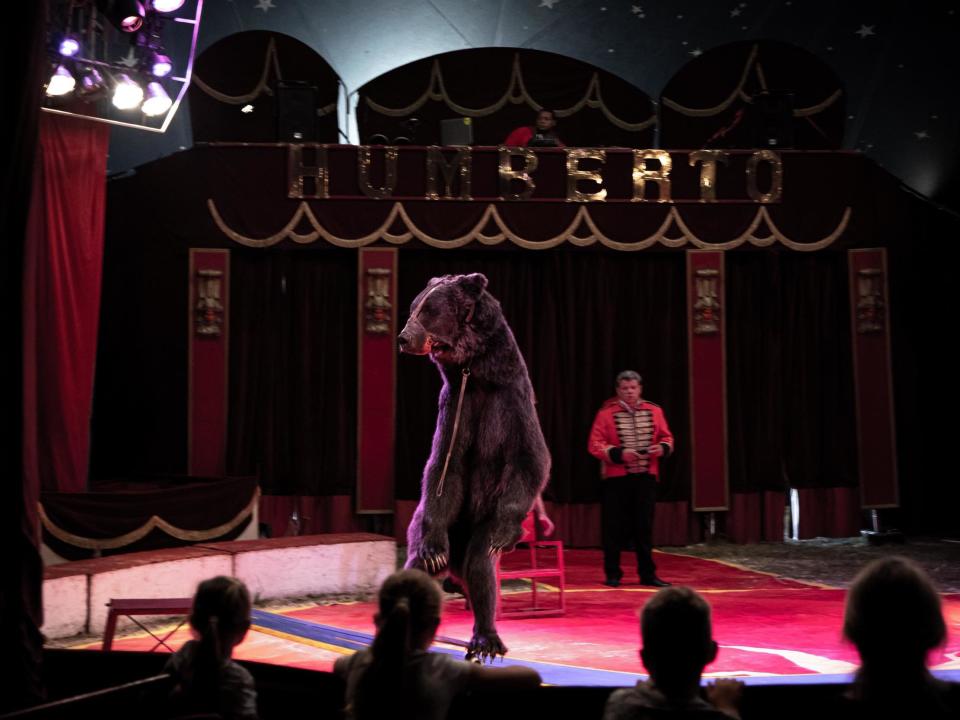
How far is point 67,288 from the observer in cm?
683

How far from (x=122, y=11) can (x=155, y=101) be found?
0.87 m

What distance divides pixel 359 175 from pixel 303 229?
604 mm

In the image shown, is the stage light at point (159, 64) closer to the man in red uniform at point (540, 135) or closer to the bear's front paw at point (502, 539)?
the man in red uniform at point (540, 135)

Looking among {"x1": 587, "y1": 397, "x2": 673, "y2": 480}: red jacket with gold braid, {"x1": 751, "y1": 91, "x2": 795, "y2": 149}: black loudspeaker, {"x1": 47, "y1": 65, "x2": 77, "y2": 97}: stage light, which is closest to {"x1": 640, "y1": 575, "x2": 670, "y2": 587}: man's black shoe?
{"x1": 587, "y1": 397, "x2": 673, "y2": 480}: red jacket with gold braid

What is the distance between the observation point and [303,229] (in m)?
8.14

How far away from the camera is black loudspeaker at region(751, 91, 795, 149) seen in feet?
27.6

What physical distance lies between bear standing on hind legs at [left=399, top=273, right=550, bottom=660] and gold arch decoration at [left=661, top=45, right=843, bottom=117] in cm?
563

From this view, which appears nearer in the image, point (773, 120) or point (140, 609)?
point (140, 609)

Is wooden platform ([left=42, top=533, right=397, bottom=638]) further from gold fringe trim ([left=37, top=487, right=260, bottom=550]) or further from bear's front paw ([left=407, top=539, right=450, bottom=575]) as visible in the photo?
bear's front paw ([left=407, top=539, right=450, bottom=575])

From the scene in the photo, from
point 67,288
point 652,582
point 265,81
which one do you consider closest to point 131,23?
point 67,288

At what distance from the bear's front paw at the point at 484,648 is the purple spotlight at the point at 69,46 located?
422cm

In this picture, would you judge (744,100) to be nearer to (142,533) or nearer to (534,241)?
(534,241)

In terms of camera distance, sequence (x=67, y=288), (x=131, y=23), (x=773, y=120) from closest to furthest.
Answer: (x=131, y=23)
(x=67, y=288)
(x=773, y=120)

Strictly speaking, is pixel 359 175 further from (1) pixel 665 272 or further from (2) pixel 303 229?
(1) pixel 665 272
